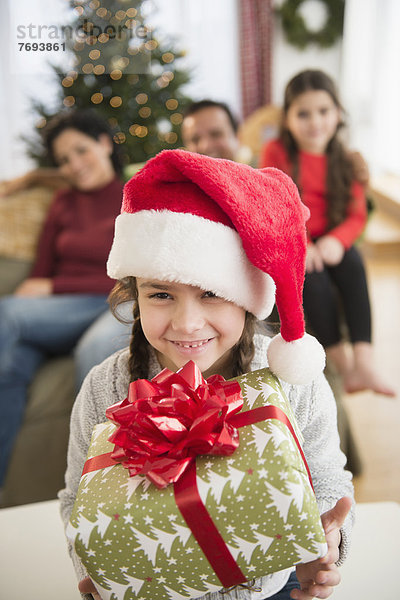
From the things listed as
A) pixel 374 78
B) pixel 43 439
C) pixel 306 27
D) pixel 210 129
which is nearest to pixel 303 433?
pixel 43 439

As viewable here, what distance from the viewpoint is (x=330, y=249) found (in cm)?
174

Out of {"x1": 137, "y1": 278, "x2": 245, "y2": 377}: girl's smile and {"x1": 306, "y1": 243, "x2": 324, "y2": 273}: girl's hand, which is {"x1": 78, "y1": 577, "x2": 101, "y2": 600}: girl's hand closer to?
{"x1": 137, "y1": 278, "x2": 245, "y2": 377}: girl's smile

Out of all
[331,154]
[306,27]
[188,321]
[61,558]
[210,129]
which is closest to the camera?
[188,321]

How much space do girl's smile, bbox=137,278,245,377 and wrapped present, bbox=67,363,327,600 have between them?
0.34 ft

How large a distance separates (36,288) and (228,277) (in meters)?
1.45

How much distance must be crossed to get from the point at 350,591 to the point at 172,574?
1.20 ft

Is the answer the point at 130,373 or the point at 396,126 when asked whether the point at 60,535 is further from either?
the point at 396,126

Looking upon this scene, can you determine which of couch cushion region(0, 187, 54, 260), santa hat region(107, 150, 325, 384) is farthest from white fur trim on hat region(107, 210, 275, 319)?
couch cushion region(0, 187, 54, 260)

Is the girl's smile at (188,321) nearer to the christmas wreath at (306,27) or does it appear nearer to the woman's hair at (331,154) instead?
the woman's hair at (331,154)

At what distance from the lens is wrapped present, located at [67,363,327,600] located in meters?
0.52

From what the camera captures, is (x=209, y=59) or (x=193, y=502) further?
(x=209, y=59)

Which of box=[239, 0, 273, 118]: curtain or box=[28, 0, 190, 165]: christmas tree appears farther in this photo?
box=[239, 0, 273, 118]: curtain

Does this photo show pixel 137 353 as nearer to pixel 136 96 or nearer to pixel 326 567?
pixel 326 567

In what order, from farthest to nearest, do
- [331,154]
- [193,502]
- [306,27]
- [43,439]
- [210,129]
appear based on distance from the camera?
[306,27] < [210,129] < [331,154] < [43,439] < [193,502]
